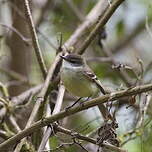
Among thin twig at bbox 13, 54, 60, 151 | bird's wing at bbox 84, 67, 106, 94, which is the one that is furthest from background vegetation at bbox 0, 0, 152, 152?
bird's wing at bbox 84, 67, 106, 94

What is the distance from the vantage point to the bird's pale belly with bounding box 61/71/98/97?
2.85m

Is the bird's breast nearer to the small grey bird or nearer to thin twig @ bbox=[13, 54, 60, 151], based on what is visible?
the small grey bird

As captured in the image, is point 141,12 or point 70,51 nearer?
point 70,51

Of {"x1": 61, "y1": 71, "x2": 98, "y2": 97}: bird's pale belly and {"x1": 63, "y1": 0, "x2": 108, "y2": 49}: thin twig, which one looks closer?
{"x1": 61, "y1": 71, "x2": 98, "y2": 97}: bird's pale belly

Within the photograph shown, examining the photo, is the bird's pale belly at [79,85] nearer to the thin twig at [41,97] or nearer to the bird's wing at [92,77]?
the bird's wing at [92,77]

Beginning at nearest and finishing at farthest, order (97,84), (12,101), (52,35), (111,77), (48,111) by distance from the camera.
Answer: (97,84), (48,111), (12,101), (111,77), (52,35)

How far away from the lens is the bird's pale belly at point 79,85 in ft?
9.35

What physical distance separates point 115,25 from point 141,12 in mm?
680

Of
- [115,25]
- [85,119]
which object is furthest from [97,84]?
[115,25]

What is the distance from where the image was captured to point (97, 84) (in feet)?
8.62

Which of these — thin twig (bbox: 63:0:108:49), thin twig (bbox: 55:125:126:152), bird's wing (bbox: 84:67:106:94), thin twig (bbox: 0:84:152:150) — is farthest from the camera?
thin twig (bbox: 63:0:108:49)

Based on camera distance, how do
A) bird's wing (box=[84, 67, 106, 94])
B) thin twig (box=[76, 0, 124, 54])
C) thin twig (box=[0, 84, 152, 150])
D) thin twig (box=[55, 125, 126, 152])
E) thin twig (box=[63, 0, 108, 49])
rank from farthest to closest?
thin twig (box=[63, 0, 108, 49]) → thin twig (box=[76, 0, 124, 54]) → bird's wing (box=[84, 67, 106, 94]) → thin twig (box=[55, 125, 126, 152]) → thin twig (box=[0, 84, 152, 150])

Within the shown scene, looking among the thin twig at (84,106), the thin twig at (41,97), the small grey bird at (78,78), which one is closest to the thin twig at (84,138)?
the thin twig at (84,106)

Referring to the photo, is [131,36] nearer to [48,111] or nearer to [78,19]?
[78,19]
